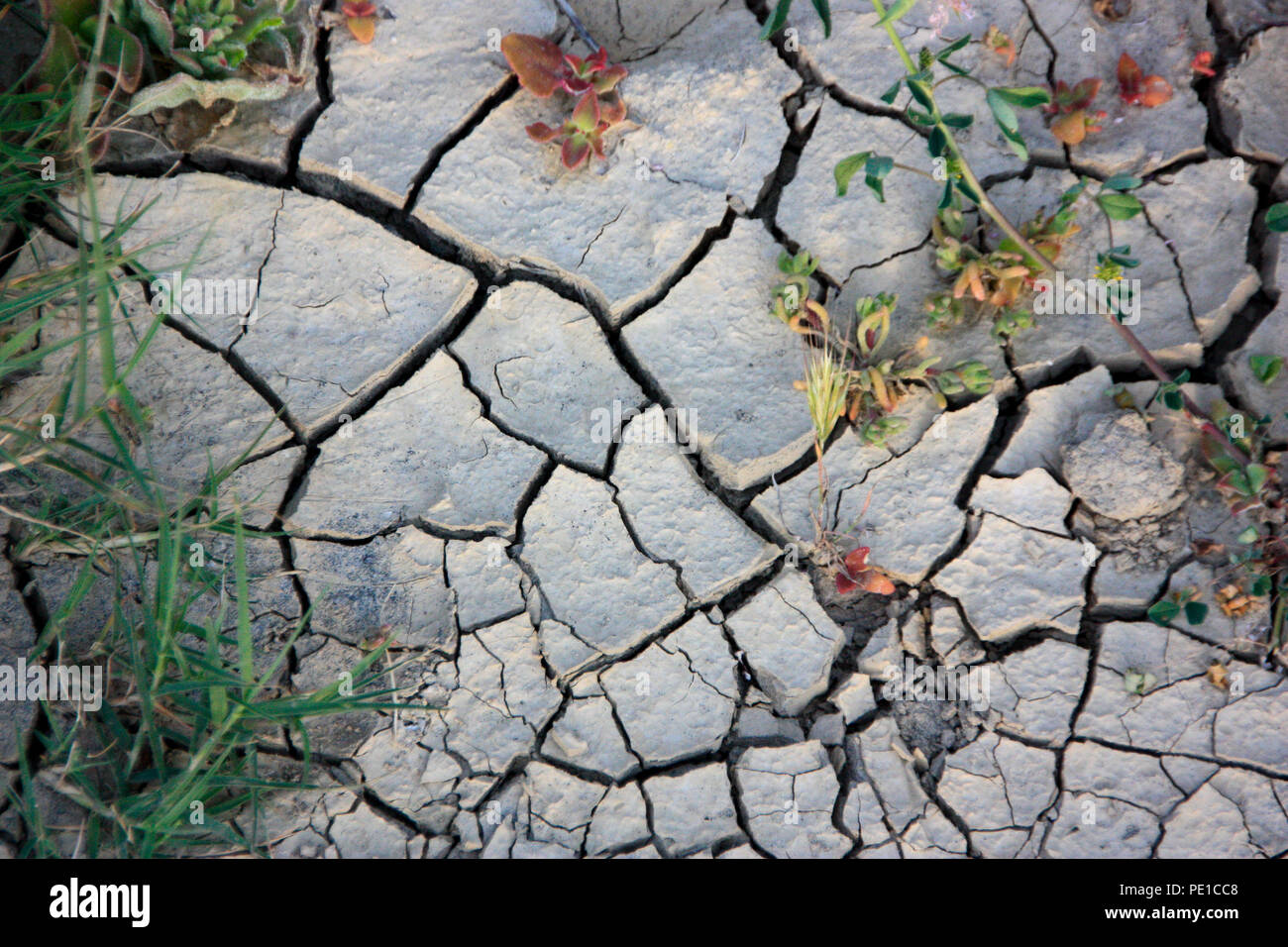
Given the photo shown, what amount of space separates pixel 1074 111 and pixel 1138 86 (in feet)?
0.71

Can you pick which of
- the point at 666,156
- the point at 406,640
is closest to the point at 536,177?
the point at 666,156

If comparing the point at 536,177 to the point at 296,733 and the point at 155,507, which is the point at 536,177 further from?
the point at 296,733

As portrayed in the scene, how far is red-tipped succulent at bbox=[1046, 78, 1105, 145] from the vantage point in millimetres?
2533

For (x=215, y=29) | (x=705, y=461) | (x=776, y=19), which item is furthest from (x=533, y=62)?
(x=705, y=461)

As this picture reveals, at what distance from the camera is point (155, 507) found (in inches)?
95.3

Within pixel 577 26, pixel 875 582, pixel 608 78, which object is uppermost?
pixel 577 26

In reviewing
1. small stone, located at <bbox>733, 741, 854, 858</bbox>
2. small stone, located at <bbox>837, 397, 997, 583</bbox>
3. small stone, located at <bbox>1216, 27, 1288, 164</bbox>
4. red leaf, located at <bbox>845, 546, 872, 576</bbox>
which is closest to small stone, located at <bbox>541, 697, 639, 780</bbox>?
small stone, located at <bbox>733, 741, 854, 858</bbox>

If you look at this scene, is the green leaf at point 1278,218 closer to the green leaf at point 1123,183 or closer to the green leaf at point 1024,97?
the green leaf at point 1123,183

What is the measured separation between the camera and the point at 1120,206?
238 cm

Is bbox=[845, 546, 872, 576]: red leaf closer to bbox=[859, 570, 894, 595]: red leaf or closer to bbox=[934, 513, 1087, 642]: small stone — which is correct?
bbox=[859, 570, 894, 595]: red leaf

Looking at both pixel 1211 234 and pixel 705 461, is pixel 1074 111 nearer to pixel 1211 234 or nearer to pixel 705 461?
pixel 1211 234

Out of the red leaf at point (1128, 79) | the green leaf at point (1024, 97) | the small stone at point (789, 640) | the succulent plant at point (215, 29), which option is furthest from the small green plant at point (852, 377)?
the succulent plant at point (215, 29)

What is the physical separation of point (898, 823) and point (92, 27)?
335 centimetres

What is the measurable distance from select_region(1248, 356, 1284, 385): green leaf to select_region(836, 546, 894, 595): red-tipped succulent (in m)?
1.30
